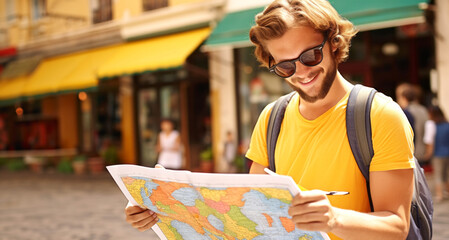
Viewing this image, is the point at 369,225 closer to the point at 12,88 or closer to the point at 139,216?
the point at 139,216

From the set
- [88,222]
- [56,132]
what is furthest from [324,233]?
[56,132]

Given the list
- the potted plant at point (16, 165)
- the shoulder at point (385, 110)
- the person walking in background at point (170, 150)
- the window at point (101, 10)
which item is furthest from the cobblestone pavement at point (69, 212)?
the window at point (101, 10)

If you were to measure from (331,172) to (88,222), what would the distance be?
620 cm

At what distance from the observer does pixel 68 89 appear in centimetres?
1448

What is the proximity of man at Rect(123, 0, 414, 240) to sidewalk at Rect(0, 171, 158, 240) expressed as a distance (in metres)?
4.52

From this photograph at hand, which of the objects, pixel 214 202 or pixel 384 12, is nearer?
pixel 214 202

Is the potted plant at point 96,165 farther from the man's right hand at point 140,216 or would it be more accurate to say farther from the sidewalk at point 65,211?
the man's right hand at point 140,216

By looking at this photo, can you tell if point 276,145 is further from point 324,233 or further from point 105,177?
point 105,177

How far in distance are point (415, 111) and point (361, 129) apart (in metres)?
6.47

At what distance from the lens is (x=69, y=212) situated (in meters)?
8.21

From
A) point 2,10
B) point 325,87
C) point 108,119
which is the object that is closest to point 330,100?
point 325,87

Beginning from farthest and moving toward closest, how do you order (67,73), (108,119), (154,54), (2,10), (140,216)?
1. (2,10)
2. (108,119)
3. (67,73)
4. (154,54)
5. (140,216)

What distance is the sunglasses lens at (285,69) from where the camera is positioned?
148cm

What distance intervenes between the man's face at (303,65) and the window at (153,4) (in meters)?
13.4
